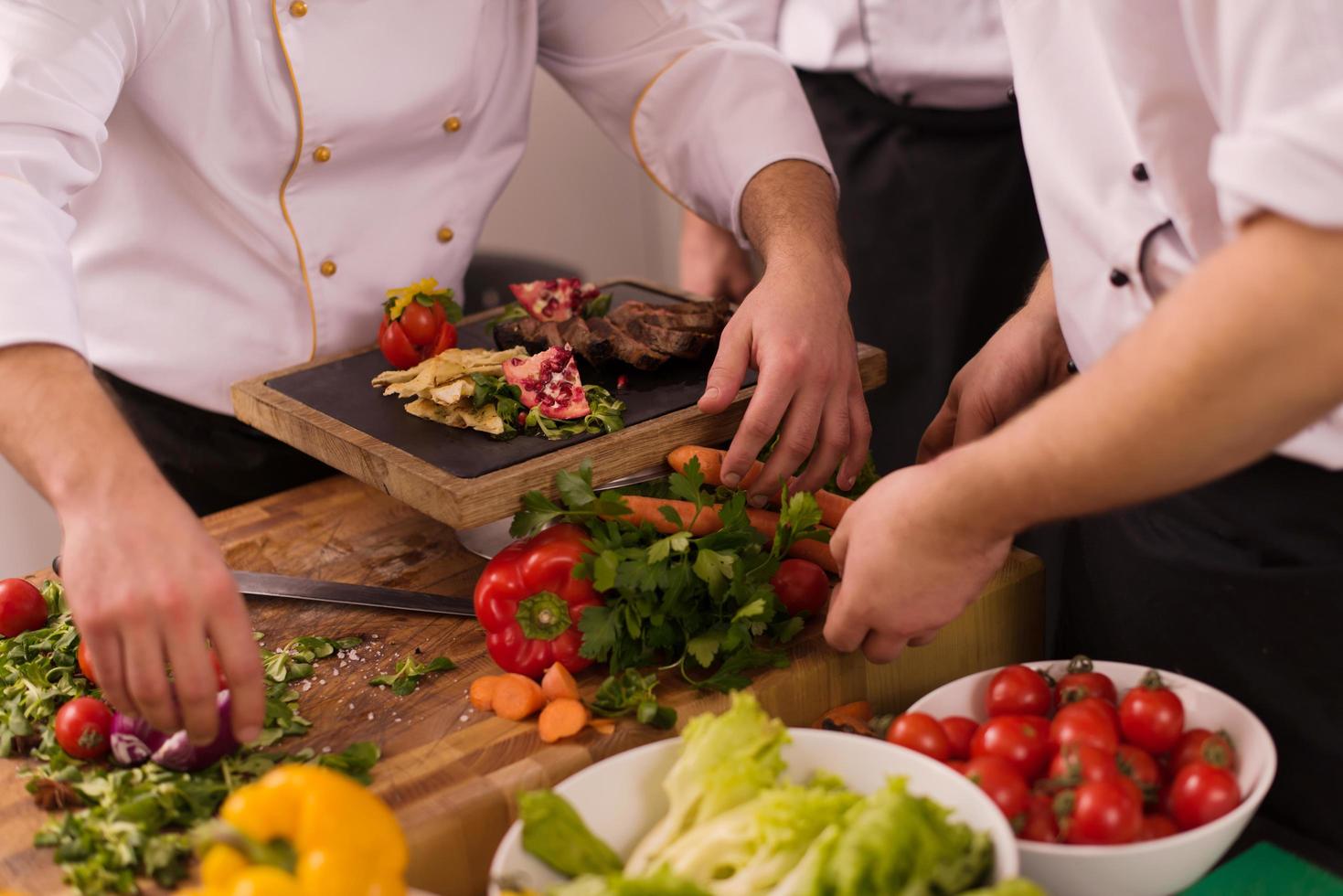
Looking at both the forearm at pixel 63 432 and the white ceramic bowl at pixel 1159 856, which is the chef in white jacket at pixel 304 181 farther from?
the white ceramic bowl at pixel 1159 856

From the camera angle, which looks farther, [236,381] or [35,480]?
[236,381]

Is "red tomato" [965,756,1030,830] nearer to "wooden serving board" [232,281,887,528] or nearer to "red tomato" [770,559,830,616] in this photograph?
"red tomato" [770,559,830,616]

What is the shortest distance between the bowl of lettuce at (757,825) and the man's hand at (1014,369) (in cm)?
52

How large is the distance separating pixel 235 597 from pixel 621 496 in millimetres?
443

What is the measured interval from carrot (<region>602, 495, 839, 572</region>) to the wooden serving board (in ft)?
0.24

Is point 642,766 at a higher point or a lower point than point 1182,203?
lower

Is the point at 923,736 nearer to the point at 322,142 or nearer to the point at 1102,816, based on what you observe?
the point at 1102,816

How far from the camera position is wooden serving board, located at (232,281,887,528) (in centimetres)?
133

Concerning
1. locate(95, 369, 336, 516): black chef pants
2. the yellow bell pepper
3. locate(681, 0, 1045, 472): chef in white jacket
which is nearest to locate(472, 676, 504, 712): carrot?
the yellow bell pepper

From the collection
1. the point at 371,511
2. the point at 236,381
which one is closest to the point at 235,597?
the point at 371,511

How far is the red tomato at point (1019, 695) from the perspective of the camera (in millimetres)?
1100

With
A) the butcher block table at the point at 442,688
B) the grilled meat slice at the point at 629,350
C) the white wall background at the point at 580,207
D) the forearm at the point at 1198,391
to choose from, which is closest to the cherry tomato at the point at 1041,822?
the forearm at the point at 1198,391

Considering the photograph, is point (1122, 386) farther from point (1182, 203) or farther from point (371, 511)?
point (371, 511)

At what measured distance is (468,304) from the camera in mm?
2652
